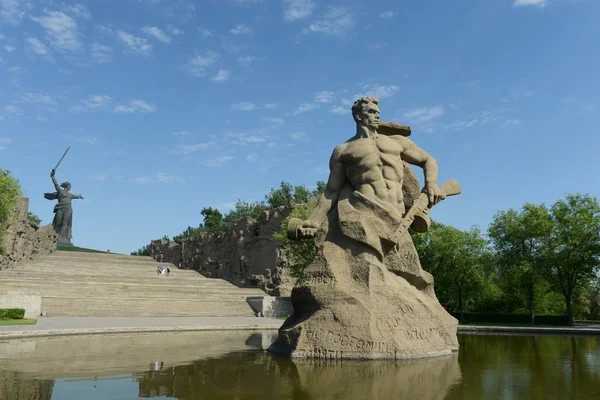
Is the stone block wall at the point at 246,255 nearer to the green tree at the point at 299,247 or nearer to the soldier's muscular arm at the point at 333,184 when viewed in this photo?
the green tree at the point at 299,247

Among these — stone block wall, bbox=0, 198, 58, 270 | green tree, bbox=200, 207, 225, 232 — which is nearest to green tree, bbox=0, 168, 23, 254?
stone block wall, bbox=0, 198, 58, 270

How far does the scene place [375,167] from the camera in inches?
318

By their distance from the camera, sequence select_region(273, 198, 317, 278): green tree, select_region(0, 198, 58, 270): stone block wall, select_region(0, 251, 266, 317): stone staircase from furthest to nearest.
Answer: select_region(0, 198, 58, 270): stone block wall
select_region(273, 198, 317, 278): green tree
select_region(0, 251, 266, 317): stone staircase

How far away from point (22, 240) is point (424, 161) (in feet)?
97.7

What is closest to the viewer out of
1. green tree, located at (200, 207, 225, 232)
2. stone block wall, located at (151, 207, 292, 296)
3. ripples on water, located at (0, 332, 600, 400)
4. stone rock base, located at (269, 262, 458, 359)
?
ripples on water, located at (0, 332, 600, 400)

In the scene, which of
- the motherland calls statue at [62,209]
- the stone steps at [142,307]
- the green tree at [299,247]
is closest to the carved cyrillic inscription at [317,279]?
the stone steps at [142,307]

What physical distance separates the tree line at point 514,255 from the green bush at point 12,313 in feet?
44.3

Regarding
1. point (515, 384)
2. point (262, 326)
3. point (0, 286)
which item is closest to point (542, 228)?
point (262, 326)

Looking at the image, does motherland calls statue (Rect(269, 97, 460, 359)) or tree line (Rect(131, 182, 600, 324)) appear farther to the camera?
tree line (Rect(131, 182, 600, 324))

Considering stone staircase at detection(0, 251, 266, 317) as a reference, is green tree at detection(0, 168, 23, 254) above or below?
above

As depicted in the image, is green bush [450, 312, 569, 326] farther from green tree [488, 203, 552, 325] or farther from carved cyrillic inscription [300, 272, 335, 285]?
carved cyrillic inscription [300, 272, 335, 285]

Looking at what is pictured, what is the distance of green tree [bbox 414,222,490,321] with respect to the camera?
29.5 m

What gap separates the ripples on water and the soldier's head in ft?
13.0

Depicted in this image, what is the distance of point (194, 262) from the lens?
44062 millimetres
